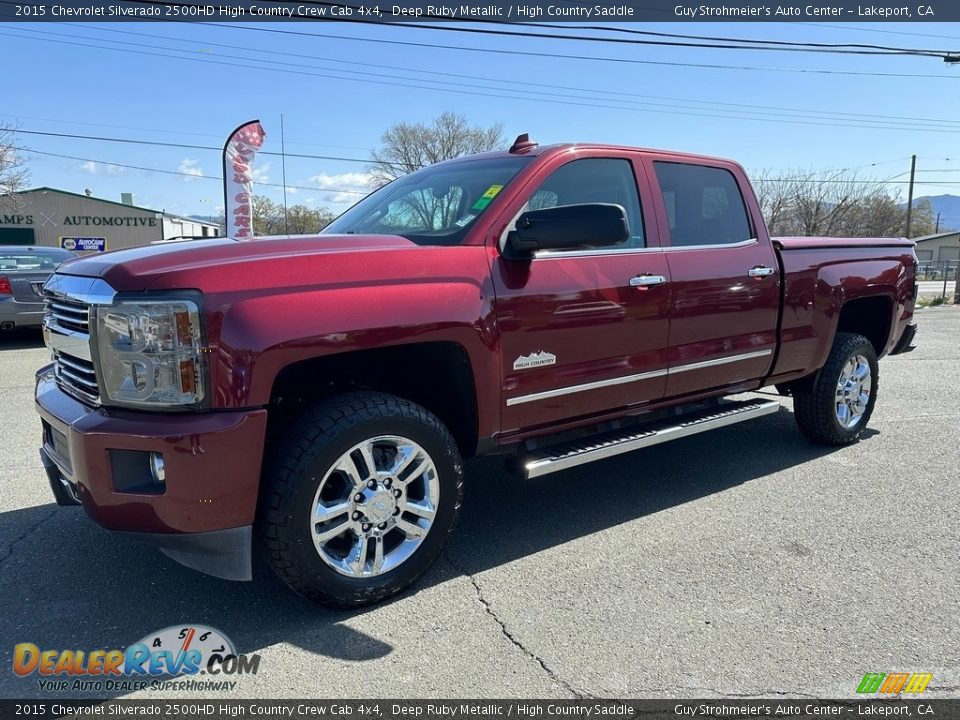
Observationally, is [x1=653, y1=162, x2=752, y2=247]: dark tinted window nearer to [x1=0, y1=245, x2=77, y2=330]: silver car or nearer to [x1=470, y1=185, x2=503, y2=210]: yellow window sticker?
[x1=470, y1=185, x2=503, y2=210]: yellow window sticker

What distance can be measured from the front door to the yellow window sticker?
0.41ft

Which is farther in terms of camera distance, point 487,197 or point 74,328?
point 487,197

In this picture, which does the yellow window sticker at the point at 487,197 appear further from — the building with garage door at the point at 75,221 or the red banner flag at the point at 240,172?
the building with garage door at the point at 75,221

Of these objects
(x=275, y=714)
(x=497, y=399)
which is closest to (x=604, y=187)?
(x=497, y=399)

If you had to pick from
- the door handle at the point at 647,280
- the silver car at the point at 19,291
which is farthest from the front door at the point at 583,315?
the silver car at the point at 19,291

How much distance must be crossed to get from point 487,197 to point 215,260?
4.49ft

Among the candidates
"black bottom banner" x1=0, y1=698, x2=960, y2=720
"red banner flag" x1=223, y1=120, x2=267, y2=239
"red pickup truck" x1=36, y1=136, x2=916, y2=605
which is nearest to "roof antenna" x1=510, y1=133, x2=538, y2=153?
"red pickup truck" x1=36, y1=136, x2=916, y2=605

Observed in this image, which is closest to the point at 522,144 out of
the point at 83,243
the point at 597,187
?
the point at 597,187

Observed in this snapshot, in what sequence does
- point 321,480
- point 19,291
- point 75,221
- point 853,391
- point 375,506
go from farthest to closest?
point 75,221 → point 19,291 → point 853,391 → point 375,506 → point 321,480

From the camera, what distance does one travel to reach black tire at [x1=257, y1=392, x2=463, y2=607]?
261cm

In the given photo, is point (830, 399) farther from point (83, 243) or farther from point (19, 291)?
point (83, 243)

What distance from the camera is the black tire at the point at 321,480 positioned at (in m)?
2.61

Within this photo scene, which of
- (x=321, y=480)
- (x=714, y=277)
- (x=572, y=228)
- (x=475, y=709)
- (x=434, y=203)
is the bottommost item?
(x=475, y=709)

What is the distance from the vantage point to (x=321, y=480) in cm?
267
